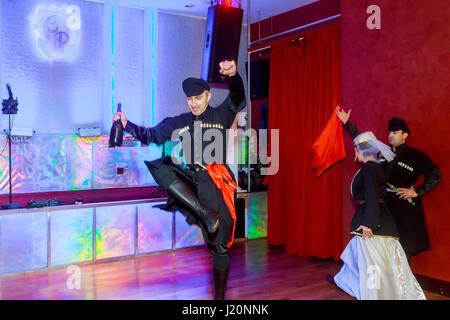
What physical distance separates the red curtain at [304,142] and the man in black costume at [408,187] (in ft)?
3.54

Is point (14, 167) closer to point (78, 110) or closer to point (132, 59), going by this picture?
point (78, 110)

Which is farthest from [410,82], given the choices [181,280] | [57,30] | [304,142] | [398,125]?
[57,30]

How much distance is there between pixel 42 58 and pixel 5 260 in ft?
7.70

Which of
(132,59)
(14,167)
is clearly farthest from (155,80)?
(14,167)

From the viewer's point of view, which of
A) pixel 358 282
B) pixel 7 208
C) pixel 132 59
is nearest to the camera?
pixel 358 282

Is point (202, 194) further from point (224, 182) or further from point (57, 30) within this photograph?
point (57, 30)

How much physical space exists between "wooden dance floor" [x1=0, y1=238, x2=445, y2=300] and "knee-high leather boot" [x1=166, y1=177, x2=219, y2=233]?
3.27 feet

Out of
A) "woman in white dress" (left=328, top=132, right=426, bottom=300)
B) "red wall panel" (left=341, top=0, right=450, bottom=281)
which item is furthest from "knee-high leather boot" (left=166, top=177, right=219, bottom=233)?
"red wall panel" (left=341, top=0, right=450, bottom=281)

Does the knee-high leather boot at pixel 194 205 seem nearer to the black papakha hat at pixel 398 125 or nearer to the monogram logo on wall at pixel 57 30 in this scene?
the black papakha hat at pixel 398 125

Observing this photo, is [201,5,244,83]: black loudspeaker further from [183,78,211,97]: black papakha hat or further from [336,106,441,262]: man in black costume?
[336,106,441,262]: man in black costume

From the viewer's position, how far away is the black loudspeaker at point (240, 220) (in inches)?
234

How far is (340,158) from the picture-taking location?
184 inches

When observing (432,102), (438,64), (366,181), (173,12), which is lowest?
(366,181)

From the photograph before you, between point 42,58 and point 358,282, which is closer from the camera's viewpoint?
point 358,282
